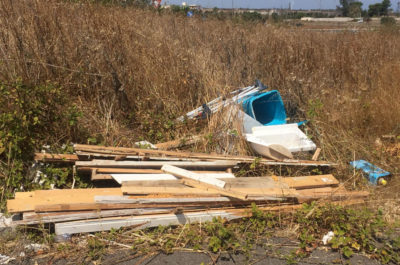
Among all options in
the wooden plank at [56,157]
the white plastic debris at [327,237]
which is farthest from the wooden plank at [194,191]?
the wooden plank at [56,157]

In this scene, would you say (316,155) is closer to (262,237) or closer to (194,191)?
(262,237)

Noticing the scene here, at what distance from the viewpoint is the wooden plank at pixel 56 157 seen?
11.8 feet

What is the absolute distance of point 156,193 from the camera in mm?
3334

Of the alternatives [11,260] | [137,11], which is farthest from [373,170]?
[137,11]

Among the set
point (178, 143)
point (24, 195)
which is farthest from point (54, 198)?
point (178, 143)

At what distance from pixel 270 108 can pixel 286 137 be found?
40.7 inches

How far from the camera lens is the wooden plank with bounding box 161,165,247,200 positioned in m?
3.33

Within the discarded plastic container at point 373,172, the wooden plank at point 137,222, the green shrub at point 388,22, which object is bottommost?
the discarded plastic container at point 373,172

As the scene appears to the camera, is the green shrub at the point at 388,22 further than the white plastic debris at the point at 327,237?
Yes

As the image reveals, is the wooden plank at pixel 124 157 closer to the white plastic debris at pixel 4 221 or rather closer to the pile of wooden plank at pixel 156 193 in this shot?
the pile of wooden plank at pixel 156 193

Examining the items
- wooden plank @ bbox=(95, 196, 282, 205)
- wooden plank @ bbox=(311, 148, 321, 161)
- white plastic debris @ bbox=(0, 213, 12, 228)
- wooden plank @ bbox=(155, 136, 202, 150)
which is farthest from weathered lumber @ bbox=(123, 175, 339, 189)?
white plastic debris @ bbox=(0, 213, 12, 228)

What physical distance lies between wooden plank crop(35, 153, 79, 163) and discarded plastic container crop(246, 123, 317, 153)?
2164 millimetres

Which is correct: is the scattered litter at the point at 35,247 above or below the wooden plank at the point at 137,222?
below

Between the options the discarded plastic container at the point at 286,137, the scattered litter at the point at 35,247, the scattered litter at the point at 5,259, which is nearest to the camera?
the scattered litter at the point at 5,259
